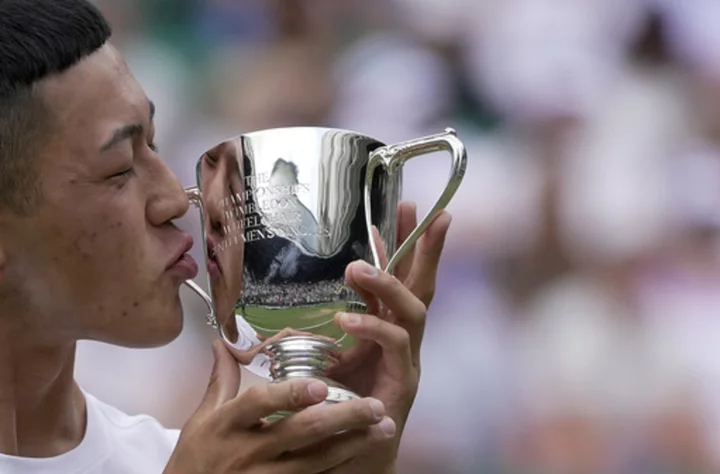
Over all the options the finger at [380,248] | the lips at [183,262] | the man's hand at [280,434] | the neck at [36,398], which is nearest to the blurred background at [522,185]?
the neck at [36,398]

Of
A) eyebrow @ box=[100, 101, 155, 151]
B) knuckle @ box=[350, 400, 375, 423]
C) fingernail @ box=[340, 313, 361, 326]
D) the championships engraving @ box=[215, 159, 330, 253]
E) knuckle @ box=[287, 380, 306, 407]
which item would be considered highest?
eyebrow @ box=[100, 101, 155, 151]

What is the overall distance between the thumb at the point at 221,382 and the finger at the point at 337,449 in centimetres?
13

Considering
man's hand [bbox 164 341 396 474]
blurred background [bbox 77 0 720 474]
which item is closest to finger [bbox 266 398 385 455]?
man's hand [bbox 164 341 396 474]

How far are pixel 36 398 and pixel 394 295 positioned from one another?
55cm

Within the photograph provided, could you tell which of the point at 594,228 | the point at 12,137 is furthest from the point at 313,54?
the point at 12,137

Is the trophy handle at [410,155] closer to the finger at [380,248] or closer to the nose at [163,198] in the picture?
the finger at [380,248]

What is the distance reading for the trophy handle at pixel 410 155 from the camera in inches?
53.7

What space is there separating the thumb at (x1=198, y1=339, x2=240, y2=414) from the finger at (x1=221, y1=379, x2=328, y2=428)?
0.52 ft

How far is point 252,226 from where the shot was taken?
1369mm

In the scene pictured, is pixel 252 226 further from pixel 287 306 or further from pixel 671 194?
pixel 671 194

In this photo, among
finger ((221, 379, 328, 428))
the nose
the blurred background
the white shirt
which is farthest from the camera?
the blurred background

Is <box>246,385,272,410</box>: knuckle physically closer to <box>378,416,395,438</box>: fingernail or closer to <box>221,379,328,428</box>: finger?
<box>221,379,328,428</box>: finger

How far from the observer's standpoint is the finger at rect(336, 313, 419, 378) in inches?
51.8

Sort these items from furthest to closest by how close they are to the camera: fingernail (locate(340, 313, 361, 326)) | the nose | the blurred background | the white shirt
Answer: the blurred background → the white shirt → the nose → fingernail (locate(340, 313, 361, 326))
